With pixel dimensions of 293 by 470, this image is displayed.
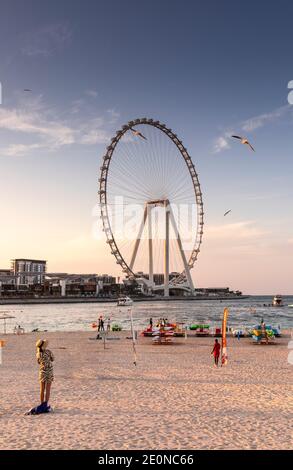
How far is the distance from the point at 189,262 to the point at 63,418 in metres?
129

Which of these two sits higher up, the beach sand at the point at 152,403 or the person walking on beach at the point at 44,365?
the person walking on beach at the point at 44,365

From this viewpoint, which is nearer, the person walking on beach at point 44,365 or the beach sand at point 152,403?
the beach sand at point 152,403

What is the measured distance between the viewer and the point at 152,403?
12398 millimetres

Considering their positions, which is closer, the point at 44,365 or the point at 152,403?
the point at 44,365

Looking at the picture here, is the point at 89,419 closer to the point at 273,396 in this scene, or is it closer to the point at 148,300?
the point at 273,396

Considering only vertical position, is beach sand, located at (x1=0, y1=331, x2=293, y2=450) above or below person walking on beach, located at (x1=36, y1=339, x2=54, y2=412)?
below

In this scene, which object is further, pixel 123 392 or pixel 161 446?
pixel 123 392

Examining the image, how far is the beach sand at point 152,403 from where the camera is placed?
912 cm

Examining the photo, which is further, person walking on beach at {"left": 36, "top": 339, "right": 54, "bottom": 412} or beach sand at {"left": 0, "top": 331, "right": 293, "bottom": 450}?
person walking on beach at {"left": 36, "top": 339, "right": 54, "bottom": 412}

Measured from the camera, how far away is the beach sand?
9.12 meters

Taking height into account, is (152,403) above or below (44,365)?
below

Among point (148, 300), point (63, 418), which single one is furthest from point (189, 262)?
point (63, 418)
